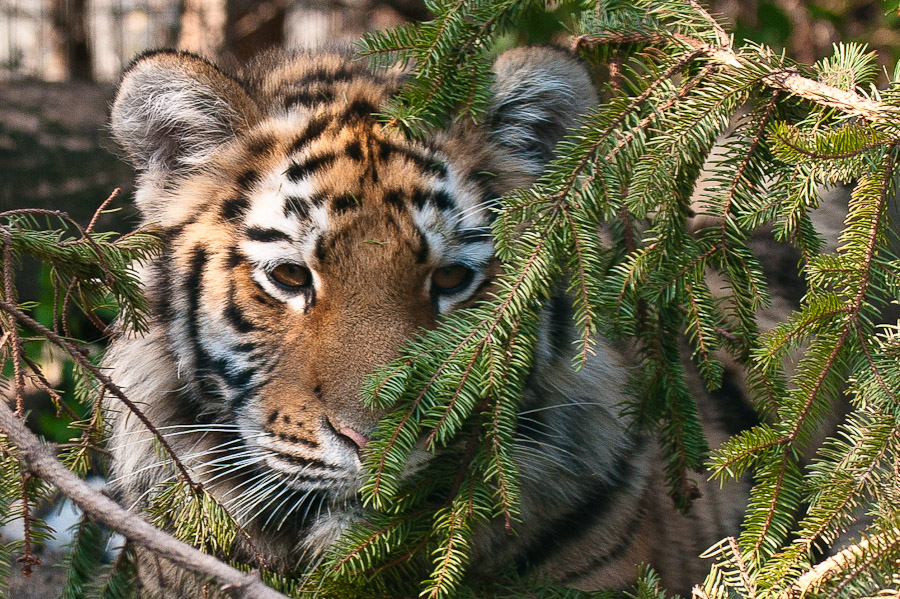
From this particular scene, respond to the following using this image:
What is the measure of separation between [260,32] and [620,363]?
5.44 metres

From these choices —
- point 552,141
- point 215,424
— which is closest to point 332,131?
point 552,141

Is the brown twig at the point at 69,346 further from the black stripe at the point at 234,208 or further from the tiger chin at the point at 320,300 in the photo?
the black stripe at the point at 234,208

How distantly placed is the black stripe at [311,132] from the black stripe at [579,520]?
1.14 metres

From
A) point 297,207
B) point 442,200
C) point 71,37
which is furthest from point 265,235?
point 71,37

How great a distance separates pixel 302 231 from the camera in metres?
2.02

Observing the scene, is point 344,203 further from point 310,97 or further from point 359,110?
point 310,97

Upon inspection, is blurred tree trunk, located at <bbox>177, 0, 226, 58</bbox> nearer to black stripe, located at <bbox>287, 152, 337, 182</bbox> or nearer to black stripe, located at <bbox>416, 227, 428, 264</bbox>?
black stripe, located at <bbox>287, 152, 337, 182</bbox>

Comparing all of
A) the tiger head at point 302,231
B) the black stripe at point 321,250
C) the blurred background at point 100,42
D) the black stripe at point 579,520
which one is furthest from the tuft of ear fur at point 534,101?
the blurred background at point 100,42

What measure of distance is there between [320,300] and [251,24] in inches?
215

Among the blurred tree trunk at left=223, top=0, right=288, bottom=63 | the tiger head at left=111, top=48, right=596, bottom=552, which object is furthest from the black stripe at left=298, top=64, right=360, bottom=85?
the blurred tree trunk at left=223, top=0, right=288, bottom=63

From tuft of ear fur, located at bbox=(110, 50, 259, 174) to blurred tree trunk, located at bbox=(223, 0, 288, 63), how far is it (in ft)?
15.4

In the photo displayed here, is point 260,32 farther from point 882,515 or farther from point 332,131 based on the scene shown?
point 882,515

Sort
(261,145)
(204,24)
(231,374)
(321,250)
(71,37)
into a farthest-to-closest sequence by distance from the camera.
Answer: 1. (71,37)
2. (204,24)
3. (261,145)
4. (231,374)
5. (321,250)

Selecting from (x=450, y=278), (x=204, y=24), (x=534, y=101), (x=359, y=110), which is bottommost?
(x=204, y=24)
